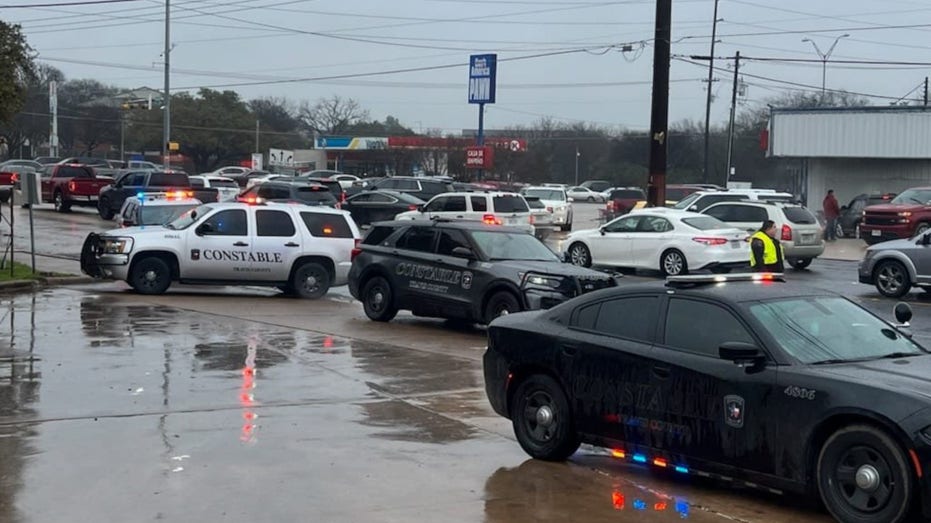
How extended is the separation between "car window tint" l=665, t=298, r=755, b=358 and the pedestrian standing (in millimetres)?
31753

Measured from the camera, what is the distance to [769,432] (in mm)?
7410

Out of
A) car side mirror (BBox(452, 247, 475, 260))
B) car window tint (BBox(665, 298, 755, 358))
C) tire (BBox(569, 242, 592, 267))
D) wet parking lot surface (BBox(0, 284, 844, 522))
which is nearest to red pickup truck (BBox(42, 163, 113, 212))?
tire (BBox(569, 242, 592, 267))

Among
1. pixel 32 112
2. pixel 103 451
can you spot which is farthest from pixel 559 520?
pixel 32 112

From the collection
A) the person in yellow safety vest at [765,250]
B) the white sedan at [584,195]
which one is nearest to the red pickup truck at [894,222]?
the person in yellow safety vest at [765,250]

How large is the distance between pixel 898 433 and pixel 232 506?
409 cm

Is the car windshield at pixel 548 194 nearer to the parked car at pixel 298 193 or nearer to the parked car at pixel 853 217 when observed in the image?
the parked car at pixel 853 217

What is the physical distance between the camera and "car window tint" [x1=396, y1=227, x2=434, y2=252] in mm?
17609

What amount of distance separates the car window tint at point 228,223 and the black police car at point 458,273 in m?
3.26

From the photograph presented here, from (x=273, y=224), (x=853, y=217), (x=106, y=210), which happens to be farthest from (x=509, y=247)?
(x=106, y=210)

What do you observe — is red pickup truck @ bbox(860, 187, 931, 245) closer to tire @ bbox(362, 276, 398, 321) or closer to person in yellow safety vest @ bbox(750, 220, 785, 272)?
person in yellow safety vest @ bbox(750, 220, 785, 272)

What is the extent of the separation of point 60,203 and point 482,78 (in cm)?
2077

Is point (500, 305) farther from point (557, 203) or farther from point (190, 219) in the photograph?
point (557, 203)

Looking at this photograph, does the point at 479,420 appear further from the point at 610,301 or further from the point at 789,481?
the point at 789,481

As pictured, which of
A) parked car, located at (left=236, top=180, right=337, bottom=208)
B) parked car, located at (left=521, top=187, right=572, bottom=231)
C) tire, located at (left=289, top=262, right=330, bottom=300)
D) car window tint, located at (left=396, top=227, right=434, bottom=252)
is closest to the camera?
car window tint, located at (left=396, top=227, right=434, bottom=252)
